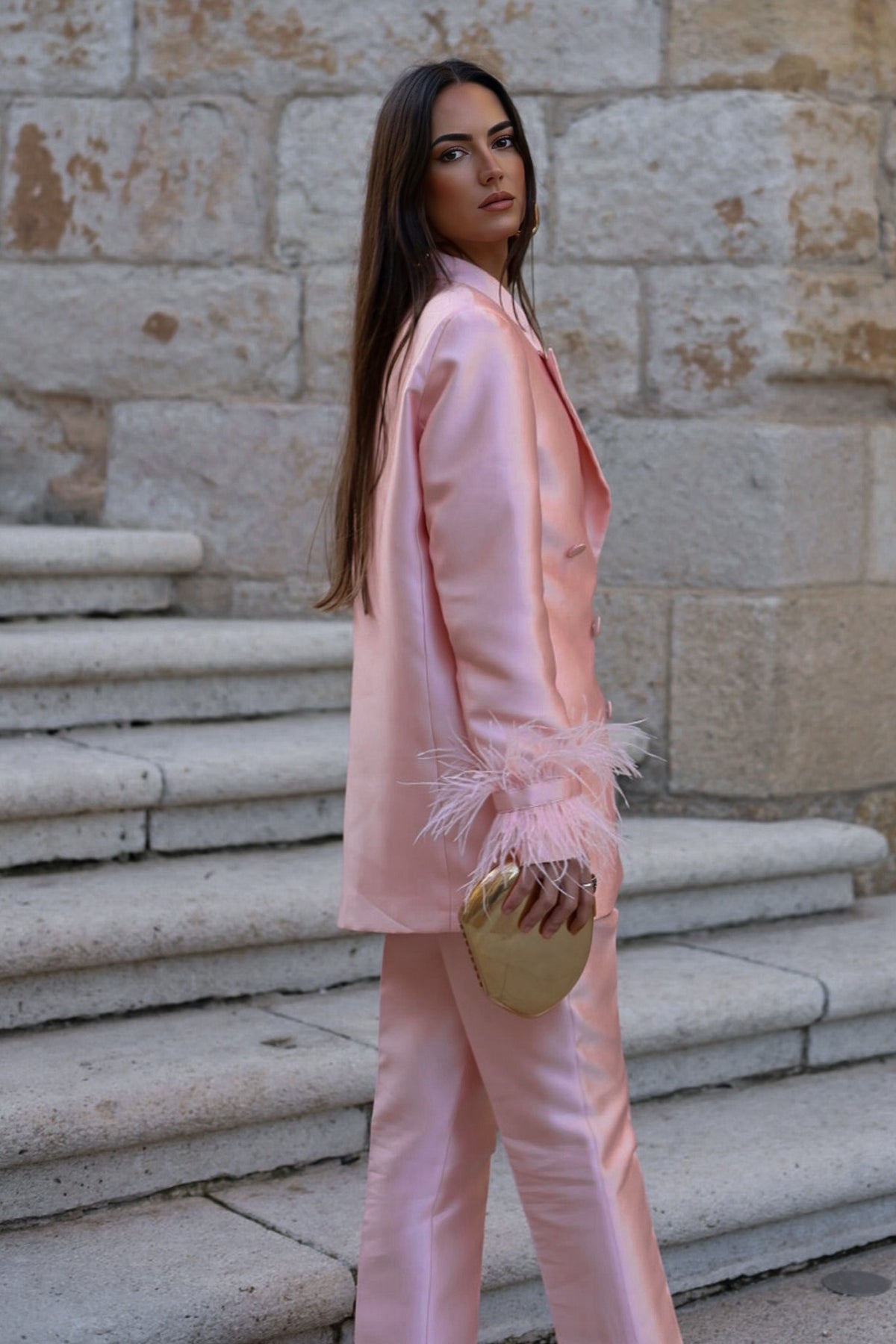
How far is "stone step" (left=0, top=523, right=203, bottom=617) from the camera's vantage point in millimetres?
3805

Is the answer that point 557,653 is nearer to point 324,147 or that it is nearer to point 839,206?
point 839,206

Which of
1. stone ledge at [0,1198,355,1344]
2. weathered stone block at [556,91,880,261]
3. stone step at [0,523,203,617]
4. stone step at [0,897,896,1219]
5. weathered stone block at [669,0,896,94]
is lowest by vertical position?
stone ledge at [0,1198,355,1344]

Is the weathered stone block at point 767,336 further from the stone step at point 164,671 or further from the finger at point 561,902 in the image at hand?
the finger at point 561,902

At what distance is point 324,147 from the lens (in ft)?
13.5

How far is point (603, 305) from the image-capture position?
3904 millimetres

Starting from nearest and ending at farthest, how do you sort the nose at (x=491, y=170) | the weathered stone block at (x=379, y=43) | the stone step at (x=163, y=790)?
1. the nose at (x=491, y=170)
2. the stone step at (x=163, y=790)
3. the weathered stone block at (x=379, y=43)

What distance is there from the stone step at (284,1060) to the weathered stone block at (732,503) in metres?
0.88

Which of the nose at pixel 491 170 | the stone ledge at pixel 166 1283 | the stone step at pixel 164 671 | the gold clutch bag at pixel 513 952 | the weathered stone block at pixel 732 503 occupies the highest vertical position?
the nose at pixel 491 170

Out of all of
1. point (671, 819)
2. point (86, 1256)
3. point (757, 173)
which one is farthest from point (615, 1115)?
point (757, 173)

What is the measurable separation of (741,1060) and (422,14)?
2.54 m

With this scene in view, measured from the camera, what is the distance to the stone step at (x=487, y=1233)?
2.17 metres

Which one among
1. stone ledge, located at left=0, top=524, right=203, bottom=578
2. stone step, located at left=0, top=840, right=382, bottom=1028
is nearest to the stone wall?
stone ledge, located at left=0, top=524, right=203, bottom=578

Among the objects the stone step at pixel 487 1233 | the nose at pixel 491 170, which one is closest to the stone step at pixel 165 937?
the stone step at pixel 487 1233

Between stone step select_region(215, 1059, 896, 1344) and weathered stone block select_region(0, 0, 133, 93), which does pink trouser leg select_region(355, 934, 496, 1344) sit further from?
weathered stone block select_region(0, 0, 133, 93)
